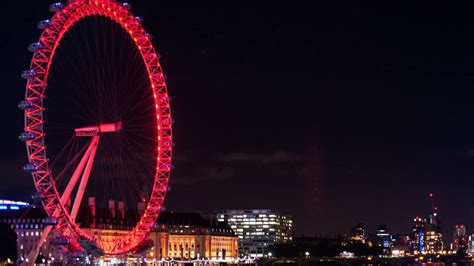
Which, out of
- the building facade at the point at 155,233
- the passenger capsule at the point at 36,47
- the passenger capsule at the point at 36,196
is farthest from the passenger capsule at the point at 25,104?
the building facade at the point at 155,233

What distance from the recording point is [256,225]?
18800 cm

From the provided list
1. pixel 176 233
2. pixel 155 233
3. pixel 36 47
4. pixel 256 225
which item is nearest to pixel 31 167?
pixel 36 47

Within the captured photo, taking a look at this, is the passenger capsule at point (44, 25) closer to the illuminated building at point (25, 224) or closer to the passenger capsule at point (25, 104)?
the passenger capsule at point (25, 104)

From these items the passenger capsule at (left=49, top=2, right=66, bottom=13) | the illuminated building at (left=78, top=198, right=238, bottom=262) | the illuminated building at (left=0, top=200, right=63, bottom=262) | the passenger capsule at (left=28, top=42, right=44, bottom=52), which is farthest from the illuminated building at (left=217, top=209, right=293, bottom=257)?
the passenger capsule at (left=28, top=42, right=44, bottom=52)

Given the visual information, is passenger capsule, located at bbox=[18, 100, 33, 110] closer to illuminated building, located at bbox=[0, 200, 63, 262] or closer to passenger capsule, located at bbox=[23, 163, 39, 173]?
passenger capsule, located at bbox=[23, 163, 39, 173]

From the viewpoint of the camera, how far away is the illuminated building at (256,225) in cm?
18538

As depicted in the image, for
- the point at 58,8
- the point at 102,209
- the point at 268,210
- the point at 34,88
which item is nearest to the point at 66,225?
the point at 34,88

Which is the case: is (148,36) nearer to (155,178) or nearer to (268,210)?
(155,178)

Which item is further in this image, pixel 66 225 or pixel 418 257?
pixel 418 257

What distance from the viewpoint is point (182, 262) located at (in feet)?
375

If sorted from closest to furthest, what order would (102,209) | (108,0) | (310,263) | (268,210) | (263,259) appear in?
(108,0)
(102,209)
(263,259)
(310,263)
(268,210)

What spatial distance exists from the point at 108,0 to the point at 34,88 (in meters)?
7.49

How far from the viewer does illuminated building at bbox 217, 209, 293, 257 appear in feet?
608

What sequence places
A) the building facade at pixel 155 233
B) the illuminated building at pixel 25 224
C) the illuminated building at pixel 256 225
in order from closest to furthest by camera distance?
the building facade at pixel 155 233 → the illuminated building at pixel 25 224 → the illuminated building at pixel 256 225
